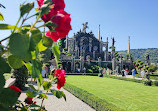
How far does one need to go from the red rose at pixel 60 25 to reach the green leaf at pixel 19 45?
165mm

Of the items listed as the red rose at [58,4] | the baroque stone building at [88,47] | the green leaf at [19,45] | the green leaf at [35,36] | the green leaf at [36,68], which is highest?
the baroque stone building at [88,47]

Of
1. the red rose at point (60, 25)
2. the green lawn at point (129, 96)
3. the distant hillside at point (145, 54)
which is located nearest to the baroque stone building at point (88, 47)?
the green lawn at point (129, 96)

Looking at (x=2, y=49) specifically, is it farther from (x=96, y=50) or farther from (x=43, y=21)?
(x=96, y=50)

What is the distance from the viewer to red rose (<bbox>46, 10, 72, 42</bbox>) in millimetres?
633

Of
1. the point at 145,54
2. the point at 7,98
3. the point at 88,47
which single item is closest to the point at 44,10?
the point at 7,98

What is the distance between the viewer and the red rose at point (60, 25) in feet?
2.08

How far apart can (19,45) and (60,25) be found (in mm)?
210

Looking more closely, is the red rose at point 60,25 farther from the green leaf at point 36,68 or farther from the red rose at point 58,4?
the green leaf at point 36,68

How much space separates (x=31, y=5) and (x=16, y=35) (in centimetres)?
16

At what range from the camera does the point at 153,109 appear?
21.5ft

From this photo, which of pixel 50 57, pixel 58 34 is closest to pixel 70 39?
pixel 50 57

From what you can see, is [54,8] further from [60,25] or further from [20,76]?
[20,76]

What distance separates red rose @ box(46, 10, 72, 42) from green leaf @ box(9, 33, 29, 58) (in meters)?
0.17

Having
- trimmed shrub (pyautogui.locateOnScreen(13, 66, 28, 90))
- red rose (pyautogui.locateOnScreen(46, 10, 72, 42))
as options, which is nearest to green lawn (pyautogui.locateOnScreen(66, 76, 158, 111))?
red rose (pyautogui.locateOnScreen(46, 10, 72, 42))
